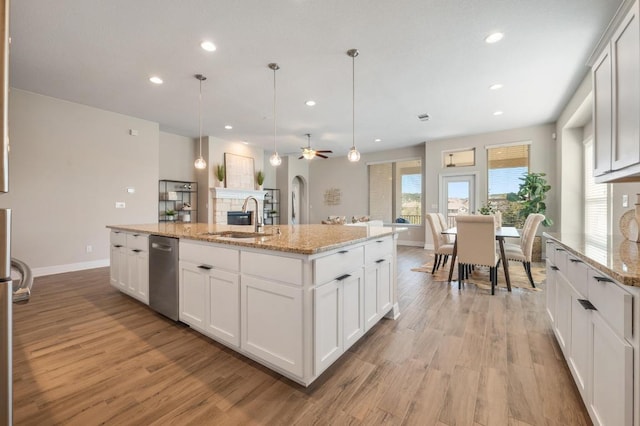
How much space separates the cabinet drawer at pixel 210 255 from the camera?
6.37 feet

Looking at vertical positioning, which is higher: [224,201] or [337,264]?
[224,201]

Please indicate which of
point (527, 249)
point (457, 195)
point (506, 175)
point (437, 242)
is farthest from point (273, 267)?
point (506, 175)

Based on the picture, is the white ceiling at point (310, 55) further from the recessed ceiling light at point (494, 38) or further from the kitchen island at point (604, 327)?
the kitchen island at point (604, 327)

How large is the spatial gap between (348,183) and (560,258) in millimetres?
7572

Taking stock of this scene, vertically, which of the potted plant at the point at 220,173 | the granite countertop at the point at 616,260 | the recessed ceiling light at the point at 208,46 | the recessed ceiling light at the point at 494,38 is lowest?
the granite countertop at the point at 616,260

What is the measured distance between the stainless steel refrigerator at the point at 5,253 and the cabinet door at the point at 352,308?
1500 mm

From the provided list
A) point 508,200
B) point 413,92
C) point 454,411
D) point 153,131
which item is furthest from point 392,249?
point 153,131

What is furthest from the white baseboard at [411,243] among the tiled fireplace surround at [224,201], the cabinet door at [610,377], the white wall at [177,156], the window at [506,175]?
the cabinet door at [610,377]

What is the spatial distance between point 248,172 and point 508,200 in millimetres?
6518

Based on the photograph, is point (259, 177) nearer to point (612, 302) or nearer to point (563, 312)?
point (563, 312)

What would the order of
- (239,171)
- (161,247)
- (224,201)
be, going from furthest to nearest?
1. (239,171)
2. (224,201)
3. (161,247)

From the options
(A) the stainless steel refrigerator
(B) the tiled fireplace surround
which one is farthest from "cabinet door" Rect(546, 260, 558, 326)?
(B) the tiled fireplace surround

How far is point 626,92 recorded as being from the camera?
1.57m

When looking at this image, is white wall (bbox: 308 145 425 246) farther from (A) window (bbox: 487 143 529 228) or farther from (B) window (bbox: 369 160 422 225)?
(A) window (bbox: 487 143 529 228)
